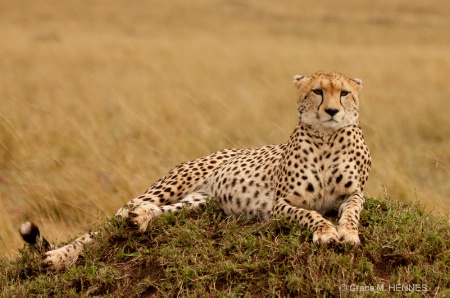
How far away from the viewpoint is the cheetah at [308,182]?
4438 mm

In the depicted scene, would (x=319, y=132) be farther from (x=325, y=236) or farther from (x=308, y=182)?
(x=325, y=236)

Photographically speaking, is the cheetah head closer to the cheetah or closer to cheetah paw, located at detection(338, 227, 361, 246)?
the cheetah

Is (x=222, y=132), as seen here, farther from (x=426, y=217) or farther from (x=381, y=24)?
(x=381, y=24)

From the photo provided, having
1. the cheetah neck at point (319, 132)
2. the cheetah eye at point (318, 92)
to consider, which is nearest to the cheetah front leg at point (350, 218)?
the cheetah neck at point (319, 132)

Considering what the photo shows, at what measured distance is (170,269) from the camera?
423 centimetres

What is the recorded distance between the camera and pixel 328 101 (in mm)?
4441

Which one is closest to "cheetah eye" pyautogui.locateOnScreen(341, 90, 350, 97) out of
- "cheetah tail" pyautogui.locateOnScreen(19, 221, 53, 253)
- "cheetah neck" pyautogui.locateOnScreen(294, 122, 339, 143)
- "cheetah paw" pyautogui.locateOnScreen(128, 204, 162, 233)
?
"cheetah neck" pyautogui.locateOnScreen(294, 122, 339, 143)

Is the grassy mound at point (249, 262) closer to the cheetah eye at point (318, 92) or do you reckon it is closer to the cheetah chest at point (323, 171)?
the cheetah chest at point (323, 171)

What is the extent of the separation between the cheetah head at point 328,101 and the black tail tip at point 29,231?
5.28 ft

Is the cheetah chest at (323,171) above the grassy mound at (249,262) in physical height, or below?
above

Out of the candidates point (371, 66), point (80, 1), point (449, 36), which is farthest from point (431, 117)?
point (80, 1)

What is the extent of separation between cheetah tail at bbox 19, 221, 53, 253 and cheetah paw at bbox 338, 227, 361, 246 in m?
1.70

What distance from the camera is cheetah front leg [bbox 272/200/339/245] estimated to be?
13.6ft

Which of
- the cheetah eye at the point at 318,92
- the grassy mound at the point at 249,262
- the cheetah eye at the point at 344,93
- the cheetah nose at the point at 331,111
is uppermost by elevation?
the cheetah eye at the point at 318,92
